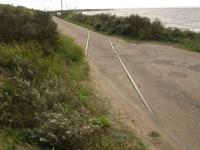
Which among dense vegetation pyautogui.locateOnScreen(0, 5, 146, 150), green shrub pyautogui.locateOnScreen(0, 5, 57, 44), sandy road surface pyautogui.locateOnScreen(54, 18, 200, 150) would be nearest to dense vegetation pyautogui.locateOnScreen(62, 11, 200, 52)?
sandy road surface pyautogui.locateOnScreen(54, 18, 200, 150)

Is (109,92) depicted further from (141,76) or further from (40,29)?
(40,29)

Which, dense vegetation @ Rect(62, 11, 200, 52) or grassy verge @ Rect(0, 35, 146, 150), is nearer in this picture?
grassy verge @ Rect(0, 35, 146, 150)

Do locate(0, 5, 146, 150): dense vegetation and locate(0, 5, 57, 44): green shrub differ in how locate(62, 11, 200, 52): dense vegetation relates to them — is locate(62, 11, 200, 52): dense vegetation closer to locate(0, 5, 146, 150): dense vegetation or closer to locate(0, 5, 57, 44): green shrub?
locate(0, 5, 57, 44): green shrub

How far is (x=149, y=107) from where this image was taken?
11500 mm

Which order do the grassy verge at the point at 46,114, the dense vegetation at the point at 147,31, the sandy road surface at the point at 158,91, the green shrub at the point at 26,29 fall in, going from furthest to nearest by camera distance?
the dense vegetation at the point at 147,31 < the green shrub at the point at 26,29 < the sandy road surface at the point at 158,91 < the grassy verge at the point at 46,114

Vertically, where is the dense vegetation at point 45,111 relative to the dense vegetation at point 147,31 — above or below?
above

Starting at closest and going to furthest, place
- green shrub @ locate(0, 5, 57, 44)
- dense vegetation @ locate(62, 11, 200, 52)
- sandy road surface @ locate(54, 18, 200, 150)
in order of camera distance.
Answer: sandy road surface @ locate(54, 18, 200, 150)
green shrub @ locate(0, 5, 57, 44)
dense vegetation @ locate(62, 11, 200, 52)

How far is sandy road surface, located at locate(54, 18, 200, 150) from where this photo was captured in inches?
367

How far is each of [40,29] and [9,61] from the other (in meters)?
5.12

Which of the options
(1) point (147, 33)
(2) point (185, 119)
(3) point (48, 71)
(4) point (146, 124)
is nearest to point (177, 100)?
(2) point (185, 119)

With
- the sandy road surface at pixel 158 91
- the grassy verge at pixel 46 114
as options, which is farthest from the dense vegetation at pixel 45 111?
the sandy road surface at pixel 158 91

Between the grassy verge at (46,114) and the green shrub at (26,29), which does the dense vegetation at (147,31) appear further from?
the grassy verge at (46,114)

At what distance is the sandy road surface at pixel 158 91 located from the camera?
30.6 feet

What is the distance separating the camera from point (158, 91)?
13.7 meters
